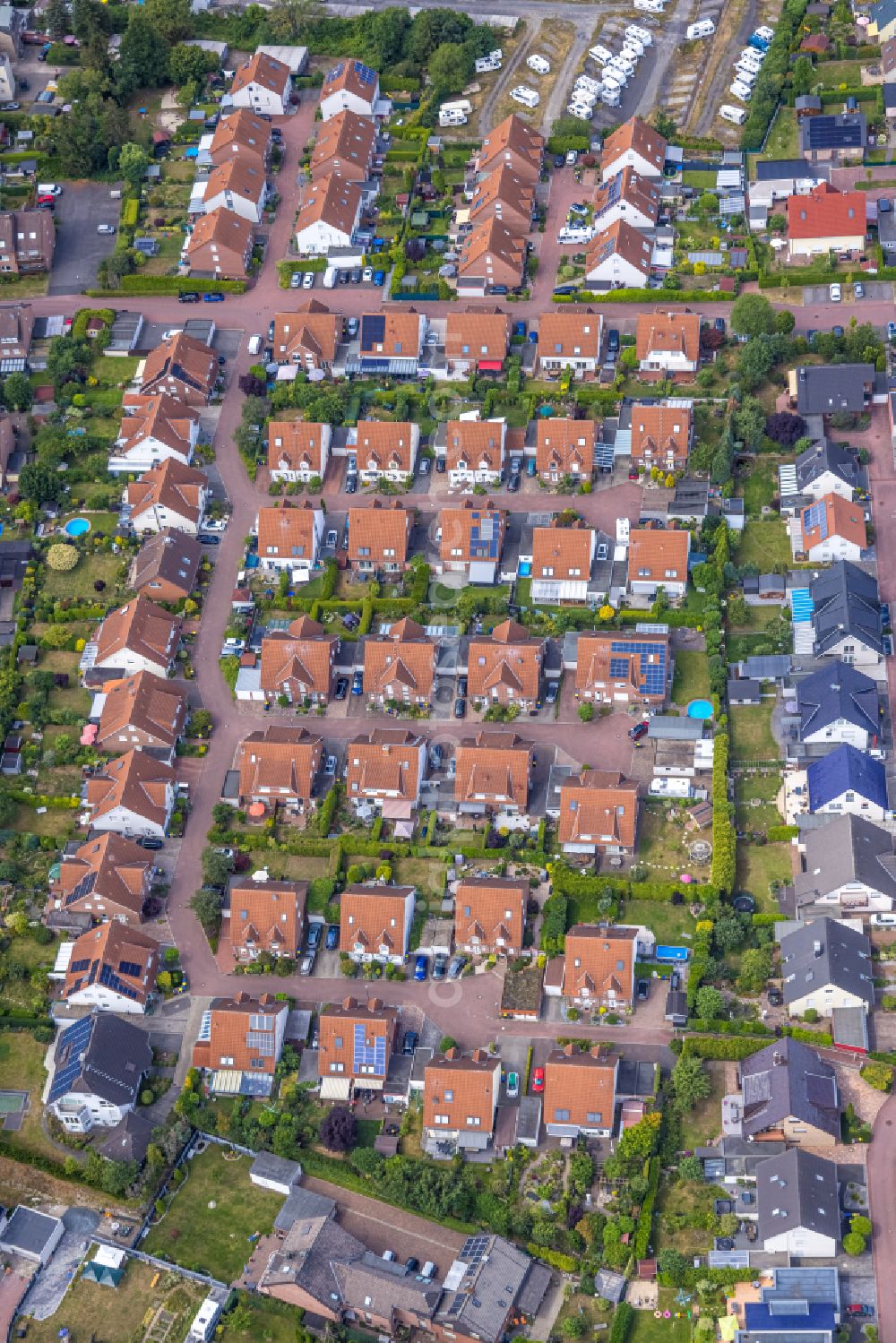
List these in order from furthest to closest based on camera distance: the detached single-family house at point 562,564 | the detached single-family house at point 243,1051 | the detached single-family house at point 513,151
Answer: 1. the detached single-family house at point 513,151
2. the detached single-family house at point 562,564
3. the detached single-family house at point 243,1051

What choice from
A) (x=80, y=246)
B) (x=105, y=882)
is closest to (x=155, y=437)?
(x=80, y=246)

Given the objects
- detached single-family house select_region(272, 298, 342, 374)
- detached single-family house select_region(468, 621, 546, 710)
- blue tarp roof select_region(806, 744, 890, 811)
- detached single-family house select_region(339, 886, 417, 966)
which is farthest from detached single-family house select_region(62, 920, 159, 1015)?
detached single-family house select_region(272, 298, 342, 374)

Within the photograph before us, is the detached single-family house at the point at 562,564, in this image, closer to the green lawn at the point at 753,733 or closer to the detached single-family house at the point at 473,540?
the detached single-family house at the point at 473,540

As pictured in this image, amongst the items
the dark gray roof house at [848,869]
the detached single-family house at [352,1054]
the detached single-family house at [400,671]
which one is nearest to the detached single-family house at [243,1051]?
the detached single-family house at [352,1054]

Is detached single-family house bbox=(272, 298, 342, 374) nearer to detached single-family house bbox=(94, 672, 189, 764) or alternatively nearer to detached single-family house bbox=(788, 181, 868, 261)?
detached single-family house bbox=(94, 672, 189, 764)

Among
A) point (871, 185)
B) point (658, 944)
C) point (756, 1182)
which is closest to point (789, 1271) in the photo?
point (756, 1182)

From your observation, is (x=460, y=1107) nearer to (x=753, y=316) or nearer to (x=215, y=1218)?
(x=215, y=1218)
